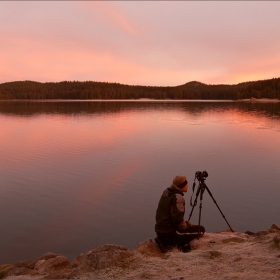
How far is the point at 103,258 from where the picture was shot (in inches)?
231

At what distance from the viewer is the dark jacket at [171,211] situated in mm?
6590

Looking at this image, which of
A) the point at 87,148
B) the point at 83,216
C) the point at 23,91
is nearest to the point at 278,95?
the point at 23,91

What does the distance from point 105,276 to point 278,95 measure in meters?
159

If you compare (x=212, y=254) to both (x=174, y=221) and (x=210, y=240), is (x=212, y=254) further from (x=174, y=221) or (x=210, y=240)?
(x=210, y=240)

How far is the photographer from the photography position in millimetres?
6617

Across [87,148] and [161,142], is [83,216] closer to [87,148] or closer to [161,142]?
[87,148]

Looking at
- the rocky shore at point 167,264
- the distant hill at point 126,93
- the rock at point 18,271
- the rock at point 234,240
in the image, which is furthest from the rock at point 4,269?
the distant hill at point 126,93

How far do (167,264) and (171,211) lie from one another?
3.92ft

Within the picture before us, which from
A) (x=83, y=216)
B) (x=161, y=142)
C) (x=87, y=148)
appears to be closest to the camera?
(x=83, y=216)

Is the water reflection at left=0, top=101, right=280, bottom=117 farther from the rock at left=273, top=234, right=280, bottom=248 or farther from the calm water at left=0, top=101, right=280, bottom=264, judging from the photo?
the rock at left=273, top=234, right=280, bottom=248

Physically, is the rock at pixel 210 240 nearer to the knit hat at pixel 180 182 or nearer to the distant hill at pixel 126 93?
the knit hat at pixel 180 182

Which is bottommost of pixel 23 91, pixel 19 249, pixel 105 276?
pixel 19 249

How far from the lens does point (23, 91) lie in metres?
181

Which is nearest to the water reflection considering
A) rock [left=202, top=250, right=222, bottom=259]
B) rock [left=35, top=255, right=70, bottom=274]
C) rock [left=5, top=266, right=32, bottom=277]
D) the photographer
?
the photographer
